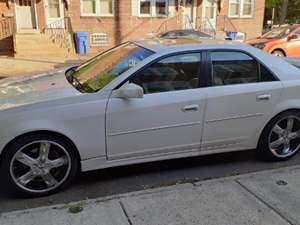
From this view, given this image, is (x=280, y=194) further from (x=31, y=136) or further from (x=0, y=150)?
(x=0, y=150)

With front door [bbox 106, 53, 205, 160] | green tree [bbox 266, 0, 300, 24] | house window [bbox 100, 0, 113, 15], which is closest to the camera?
front door [bbox 106, 53, 205, 160]

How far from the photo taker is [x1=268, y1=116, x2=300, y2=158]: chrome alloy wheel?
425 centimetres

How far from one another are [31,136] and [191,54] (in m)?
1.85

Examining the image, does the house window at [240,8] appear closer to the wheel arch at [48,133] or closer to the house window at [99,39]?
the house window at [99,39]

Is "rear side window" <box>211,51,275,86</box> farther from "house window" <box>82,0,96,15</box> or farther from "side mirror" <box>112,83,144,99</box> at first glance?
"house window" <box>82,0,96,15</box>

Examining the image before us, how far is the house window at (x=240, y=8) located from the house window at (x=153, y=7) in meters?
4.10

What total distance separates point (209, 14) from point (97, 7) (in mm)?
6258

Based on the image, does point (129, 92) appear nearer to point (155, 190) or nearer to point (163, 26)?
point (155, 190)

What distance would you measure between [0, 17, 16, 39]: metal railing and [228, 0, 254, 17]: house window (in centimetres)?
1123

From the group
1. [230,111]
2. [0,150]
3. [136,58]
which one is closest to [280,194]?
[230,111]

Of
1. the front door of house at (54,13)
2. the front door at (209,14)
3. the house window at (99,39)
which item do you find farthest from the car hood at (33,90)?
the front door at (209,14)

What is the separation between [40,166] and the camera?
341 cm

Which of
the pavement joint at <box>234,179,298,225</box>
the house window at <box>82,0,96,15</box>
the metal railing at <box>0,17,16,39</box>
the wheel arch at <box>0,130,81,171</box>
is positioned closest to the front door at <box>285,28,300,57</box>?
the house window at <box>82,0,96,15</box>

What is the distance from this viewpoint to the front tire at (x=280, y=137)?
4199mm
